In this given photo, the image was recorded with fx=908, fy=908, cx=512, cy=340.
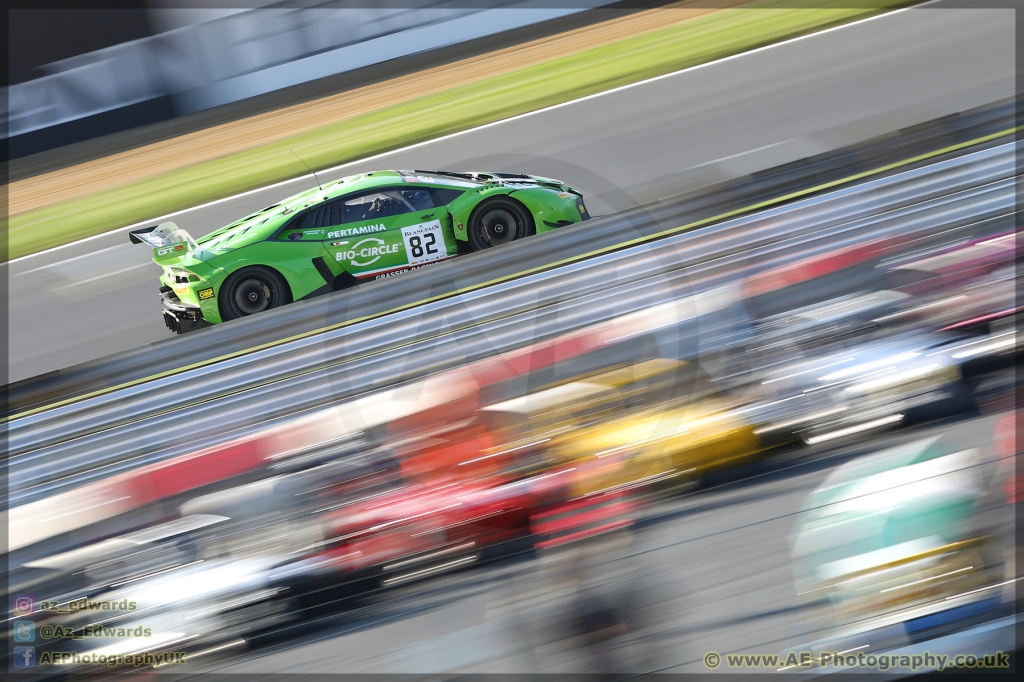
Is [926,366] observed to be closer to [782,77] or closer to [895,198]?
[895,198]

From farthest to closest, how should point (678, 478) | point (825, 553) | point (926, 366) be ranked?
point (926, 366)
point (678, 478)
point (825, 553)

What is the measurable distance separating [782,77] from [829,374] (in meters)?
5.95

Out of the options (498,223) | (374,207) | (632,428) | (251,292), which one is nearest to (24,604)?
(251,292)

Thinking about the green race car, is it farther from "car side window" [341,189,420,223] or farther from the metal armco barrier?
the metal armco barrier

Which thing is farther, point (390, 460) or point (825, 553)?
point (390, 460)

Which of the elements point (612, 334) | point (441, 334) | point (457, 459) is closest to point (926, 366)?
point (612, 334)

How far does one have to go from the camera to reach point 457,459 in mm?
4145

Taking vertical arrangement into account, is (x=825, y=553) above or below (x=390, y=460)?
below

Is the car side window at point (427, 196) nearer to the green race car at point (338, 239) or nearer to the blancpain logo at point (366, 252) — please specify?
the green race car at point (338, 239)

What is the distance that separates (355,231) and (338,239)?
0.44 feet

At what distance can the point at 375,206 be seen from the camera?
6.40m

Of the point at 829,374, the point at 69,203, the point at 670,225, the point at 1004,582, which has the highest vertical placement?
the point at 69,203

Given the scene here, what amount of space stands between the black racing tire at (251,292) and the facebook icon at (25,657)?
9.81ft

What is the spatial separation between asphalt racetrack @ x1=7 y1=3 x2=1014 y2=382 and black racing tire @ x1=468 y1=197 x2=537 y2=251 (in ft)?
3.06
